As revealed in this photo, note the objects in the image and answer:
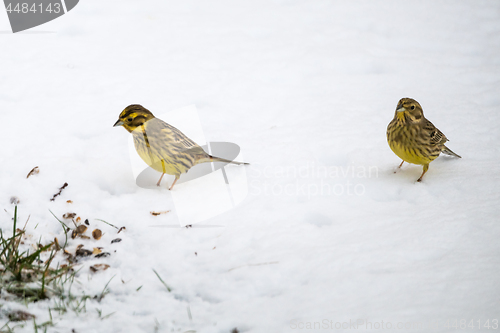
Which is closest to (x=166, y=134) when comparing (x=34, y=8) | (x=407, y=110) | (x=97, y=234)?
(x=97, y=234)

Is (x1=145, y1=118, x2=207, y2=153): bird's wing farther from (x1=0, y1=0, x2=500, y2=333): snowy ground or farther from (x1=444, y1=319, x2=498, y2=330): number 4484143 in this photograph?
(x1=444, y1=319, x2=498, y2=330): number 4484143

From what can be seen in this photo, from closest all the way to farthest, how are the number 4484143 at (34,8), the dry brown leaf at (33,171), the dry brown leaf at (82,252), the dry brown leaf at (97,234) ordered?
the dry brown leaf at (82,252) → the dry brown leaf at (97,234) → the dry brown leaf at (33,171) → the number 4484143 at (34,8)

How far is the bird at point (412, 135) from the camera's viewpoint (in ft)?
13.2

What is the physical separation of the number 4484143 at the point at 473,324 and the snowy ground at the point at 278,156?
22mm

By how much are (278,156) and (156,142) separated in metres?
1.39

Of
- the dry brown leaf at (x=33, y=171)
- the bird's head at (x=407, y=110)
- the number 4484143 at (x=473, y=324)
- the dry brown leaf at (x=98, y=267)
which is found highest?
the bird's head at (x=407, y=110)

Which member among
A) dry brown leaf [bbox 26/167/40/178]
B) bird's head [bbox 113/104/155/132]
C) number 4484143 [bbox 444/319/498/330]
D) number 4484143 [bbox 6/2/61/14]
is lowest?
number 4484143 [bbox 444/319/498/330]

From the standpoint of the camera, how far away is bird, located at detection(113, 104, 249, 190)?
4.01m

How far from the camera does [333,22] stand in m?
7.55

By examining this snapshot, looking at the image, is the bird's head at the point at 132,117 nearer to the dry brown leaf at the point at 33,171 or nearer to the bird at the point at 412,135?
the dry brown leaf at the point at 33,171

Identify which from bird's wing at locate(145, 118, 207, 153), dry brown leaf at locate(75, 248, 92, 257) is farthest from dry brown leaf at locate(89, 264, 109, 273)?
bird's wing at locate(145, 118, 207, 153)

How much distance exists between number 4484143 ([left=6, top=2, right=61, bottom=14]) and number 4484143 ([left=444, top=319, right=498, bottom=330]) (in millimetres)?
A: 7693

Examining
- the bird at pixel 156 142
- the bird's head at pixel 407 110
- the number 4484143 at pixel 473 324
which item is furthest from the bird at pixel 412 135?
the bird at pixel 156 142

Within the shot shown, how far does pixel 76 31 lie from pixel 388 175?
5.66 metres
